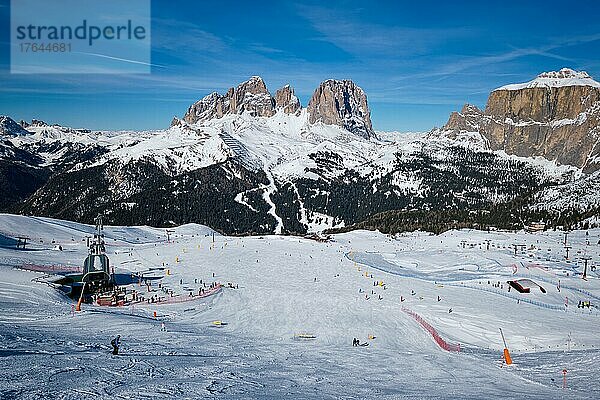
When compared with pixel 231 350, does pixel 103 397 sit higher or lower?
higher

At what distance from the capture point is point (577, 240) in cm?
12538

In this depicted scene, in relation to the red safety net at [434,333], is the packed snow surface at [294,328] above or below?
above

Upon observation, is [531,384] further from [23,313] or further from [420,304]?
[23,313]

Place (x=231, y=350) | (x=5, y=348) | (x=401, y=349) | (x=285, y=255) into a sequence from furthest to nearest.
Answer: (x=285, y=255) → (x=401, y=349) → (x=231, y=350) → (x=5, y=348)

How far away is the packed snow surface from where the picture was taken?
20.7 m

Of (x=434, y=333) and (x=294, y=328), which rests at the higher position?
(x=294, y=328)

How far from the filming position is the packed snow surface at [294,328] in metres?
20.7

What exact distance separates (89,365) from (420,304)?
3845 cm

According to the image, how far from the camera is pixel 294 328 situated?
40000 mm

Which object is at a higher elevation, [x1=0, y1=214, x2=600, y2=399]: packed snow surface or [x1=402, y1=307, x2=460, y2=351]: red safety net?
[x1=0, y1=214, x2=600, y2=399]: packed snow surface

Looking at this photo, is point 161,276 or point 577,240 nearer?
point 161,276

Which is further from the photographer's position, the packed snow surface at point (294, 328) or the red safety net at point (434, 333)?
the red safety net at point (434, 333)

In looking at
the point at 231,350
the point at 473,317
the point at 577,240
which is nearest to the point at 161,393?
the point at 231,350

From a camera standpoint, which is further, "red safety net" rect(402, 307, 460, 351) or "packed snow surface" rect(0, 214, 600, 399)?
"red safety net" rect(402, 307, 460, 351)
